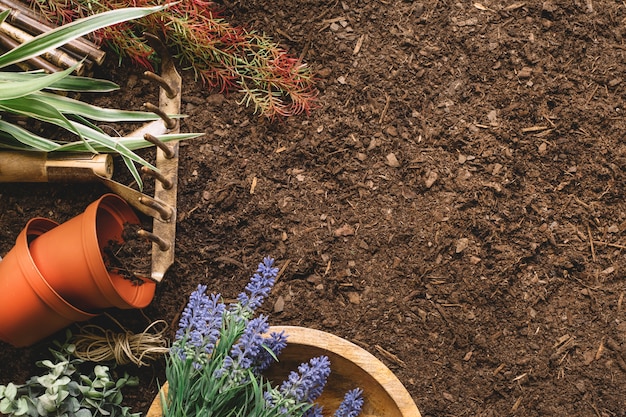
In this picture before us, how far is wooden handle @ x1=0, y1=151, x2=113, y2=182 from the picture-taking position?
1.61 m

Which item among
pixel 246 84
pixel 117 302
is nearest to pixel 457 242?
pixel 246 84

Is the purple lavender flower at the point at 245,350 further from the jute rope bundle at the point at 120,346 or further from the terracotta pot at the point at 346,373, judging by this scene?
the jute rope bundle at the point at 120,346

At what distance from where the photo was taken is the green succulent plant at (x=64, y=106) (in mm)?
1489

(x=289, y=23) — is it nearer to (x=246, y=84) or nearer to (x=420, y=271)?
(x=246, y=84)

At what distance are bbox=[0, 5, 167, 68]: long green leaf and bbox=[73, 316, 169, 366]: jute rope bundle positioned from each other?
645 mm

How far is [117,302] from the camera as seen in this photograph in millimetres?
1510

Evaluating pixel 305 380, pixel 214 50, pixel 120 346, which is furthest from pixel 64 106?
pixel 305 380

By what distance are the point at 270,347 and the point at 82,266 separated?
0.44 m

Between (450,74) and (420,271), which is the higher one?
(450,74)

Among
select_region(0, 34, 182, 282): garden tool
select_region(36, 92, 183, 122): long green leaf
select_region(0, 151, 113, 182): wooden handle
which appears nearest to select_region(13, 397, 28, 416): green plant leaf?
select_region(0, 34, 182, 282): garden tool

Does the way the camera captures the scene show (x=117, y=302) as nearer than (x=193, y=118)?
Yes

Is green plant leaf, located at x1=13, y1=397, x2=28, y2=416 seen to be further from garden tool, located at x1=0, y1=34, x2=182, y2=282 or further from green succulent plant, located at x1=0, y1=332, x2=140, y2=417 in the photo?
garden tool, located at x1=0, y1=34, x2=182, y2=282

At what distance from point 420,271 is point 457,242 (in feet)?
0.38

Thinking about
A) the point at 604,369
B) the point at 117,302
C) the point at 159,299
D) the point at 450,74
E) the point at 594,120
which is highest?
the point at 450,74
